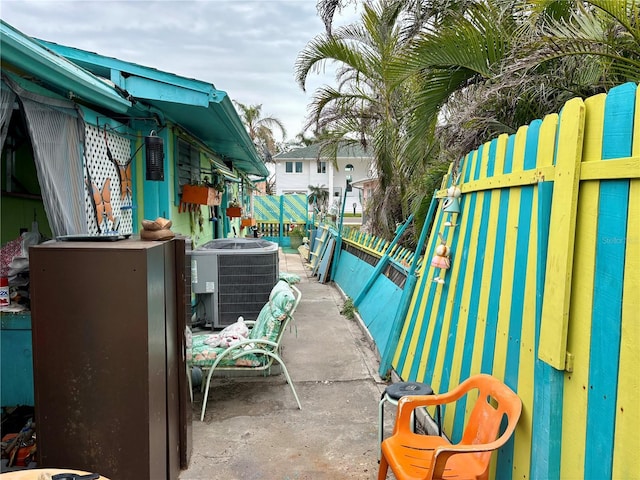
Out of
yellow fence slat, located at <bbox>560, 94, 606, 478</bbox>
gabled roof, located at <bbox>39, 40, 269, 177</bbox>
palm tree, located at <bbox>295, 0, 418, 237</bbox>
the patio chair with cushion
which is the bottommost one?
the patio chair with cushion

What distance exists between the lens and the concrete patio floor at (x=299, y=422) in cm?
296

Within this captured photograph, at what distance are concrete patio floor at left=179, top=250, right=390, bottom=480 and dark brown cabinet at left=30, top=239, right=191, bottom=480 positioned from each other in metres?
0.78

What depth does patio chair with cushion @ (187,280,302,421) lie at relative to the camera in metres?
3.75

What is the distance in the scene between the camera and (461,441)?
2.46 meters

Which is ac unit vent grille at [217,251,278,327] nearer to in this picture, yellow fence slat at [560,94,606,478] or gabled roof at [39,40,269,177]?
gabled roof at [39,40,269,177]

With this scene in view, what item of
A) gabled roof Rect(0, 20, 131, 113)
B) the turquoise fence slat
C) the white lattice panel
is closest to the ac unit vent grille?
the white lattice panel

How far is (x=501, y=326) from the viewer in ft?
7.83

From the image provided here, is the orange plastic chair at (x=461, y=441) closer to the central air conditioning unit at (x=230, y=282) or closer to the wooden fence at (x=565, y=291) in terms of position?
the wooden fence at (x=565, y=291)

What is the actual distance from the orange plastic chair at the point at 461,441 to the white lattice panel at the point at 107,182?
109 inches

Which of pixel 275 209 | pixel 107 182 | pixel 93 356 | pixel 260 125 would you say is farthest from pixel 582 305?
pixel 260 125

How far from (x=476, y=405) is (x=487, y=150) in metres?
1.60

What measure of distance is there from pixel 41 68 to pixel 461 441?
10.1 ft

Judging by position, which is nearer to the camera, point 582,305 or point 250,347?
point 582,305

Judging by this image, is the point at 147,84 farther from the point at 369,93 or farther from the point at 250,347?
the point at 369,93
